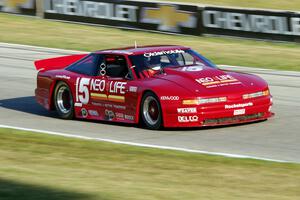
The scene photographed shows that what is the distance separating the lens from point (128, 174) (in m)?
8.32

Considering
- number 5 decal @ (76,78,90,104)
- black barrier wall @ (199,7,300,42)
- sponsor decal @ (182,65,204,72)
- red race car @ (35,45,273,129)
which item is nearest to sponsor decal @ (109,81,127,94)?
red race car @ (35,45,273,129)

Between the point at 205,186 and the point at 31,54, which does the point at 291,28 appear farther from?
the point at 205,186

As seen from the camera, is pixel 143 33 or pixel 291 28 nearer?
pixel 291 28

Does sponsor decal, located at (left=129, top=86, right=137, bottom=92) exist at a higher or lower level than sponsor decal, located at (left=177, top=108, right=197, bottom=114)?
higher

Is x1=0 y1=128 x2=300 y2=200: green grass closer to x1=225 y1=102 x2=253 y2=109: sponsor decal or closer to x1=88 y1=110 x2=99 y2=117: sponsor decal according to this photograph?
x1=225 y1=102 x2=253 y2=109: sponsor decal

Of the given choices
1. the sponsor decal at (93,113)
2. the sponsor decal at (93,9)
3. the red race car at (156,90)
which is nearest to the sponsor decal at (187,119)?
the red race car at (156,90)

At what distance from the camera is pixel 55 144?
1055 cm

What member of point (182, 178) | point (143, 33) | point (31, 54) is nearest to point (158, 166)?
point (182, 178)

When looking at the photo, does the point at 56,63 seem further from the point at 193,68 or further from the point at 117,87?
the point at 193,68

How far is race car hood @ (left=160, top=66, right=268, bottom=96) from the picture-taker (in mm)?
11430

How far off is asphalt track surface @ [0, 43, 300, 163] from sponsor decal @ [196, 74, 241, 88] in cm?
63

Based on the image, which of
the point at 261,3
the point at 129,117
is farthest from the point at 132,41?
the point at 261,3

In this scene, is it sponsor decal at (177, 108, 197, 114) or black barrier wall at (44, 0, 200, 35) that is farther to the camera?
black barrier wall at (44, 0, 200, 35)

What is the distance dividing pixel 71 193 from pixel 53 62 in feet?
24.4
